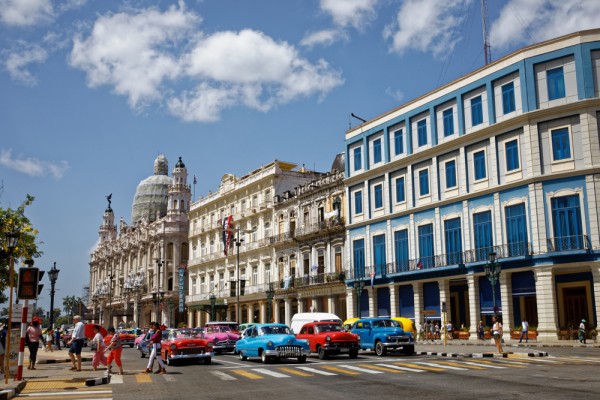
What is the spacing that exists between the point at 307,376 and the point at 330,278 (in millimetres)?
35609

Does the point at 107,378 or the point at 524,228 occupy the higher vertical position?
the point at 524,228

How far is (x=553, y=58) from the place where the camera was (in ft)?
121

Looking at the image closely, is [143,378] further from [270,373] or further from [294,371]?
[294,371]

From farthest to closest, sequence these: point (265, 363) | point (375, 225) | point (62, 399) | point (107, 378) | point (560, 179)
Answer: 1. point (375, 225)
2. point (560, 179)
3. point (265, 363)
4. point (107, 378)
5. point (62, 399)

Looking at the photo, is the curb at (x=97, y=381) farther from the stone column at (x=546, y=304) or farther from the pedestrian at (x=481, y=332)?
the pedestrian at (x=481, y=332)

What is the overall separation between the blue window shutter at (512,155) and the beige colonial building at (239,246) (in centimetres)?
2575

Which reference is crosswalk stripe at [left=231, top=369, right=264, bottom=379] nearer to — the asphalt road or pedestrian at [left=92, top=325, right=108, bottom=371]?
the asphalt road

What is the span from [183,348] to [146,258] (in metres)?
76.0

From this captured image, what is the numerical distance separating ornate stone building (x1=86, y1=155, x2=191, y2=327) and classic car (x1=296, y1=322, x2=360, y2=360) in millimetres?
56562

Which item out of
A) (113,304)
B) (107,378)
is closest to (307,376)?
(107,378)

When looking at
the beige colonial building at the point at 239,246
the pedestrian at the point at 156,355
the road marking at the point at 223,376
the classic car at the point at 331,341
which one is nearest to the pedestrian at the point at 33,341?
the pedestrian at the point at 156,355

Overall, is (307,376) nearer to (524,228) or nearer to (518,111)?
(524,228)

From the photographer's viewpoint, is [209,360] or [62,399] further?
[209,360]

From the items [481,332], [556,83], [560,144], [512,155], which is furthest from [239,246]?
[556,83]
